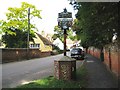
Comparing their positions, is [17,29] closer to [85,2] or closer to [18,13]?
[18,13]

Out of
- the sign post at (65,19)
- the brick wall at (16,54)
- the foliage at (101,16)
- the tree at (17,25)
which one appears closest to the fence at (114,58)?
the foliage at (101,16)

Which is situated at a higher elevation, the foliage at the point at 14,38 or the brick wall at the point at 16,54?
the foliage at the point at 14,38

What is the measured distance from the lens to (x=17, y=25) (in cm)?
5844

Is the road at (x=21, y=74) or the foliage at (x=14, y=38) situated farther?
the foliage at (x=14, y=38)

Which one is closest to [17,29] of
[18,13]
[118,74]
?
[18,13]

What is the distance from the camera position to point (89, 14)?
11.8 m

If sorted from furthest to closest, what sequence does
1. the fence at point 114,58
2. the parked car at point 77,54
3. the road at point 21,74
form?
1. the parked car at point 77,54
2. the fence at point 114,58
3. the road at point 21,74

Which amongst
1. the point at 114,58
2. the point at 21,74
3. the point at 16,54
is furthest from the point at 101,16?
the point at 16,54

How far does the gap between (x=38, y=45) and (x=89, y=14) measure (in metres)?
73.5

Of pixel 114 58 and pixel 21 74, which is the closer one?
pixel 114 58

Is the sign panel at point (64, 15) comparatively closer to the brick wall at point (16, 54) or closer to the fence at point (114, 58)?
the fence at point (114, 58)

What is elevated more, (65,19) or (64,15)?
(64,15)

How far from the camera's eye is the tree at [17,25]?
56.0 meters

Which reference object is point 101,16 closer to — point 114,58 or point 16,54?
point 114,58
